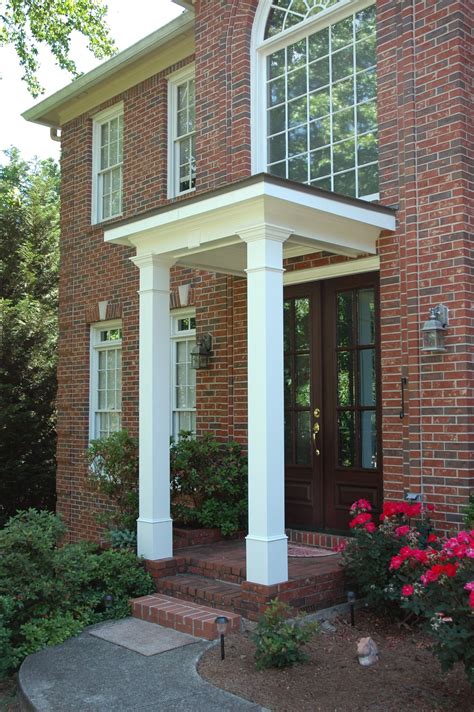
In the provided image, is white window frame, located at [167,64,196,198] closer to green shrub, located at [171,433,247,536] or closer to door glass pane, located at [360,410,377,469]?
Result: green shrub, located at [171,433,247,536]

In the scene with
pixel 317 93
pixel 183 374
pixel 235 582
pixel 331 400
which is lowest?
pixel 235 582

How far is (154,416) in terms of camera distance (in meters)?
6.68

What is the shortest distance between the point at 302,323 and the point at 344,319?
20.7 inches

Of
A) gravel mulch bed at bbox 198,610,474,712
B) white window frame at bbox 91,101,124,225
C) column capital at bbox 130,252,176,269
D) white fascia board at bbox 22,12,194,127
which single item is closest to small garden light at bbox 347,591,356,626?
gravel mulch bed at bbox 198,610,474,712

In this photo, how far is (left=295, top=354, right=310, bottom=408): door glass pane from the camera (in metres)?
7.38

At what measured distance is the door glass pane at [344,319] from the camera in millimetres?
7078

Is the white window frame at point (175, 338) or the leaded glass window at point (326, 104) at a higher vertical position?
the leaded glass window at point (326, 104)

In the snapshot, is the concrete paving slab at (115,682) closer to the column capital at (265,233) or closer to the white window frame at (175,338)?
the column capital at (265,233)

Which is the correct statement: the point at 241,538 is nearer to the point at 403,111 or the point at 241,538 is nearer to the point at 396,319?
the point at 396,319

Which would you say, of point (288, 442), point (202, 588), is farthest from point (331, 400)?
point (202, 588)

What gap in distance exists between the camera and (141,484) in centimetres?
673

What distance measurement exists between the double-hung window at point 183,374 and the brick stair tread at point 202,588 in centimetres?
280

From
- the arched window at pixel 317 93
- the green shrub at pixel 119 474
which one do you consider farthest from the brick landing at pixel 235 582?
the arched window at pixel 317 93

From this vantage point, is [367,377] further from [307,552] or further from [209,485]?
[209,485]
